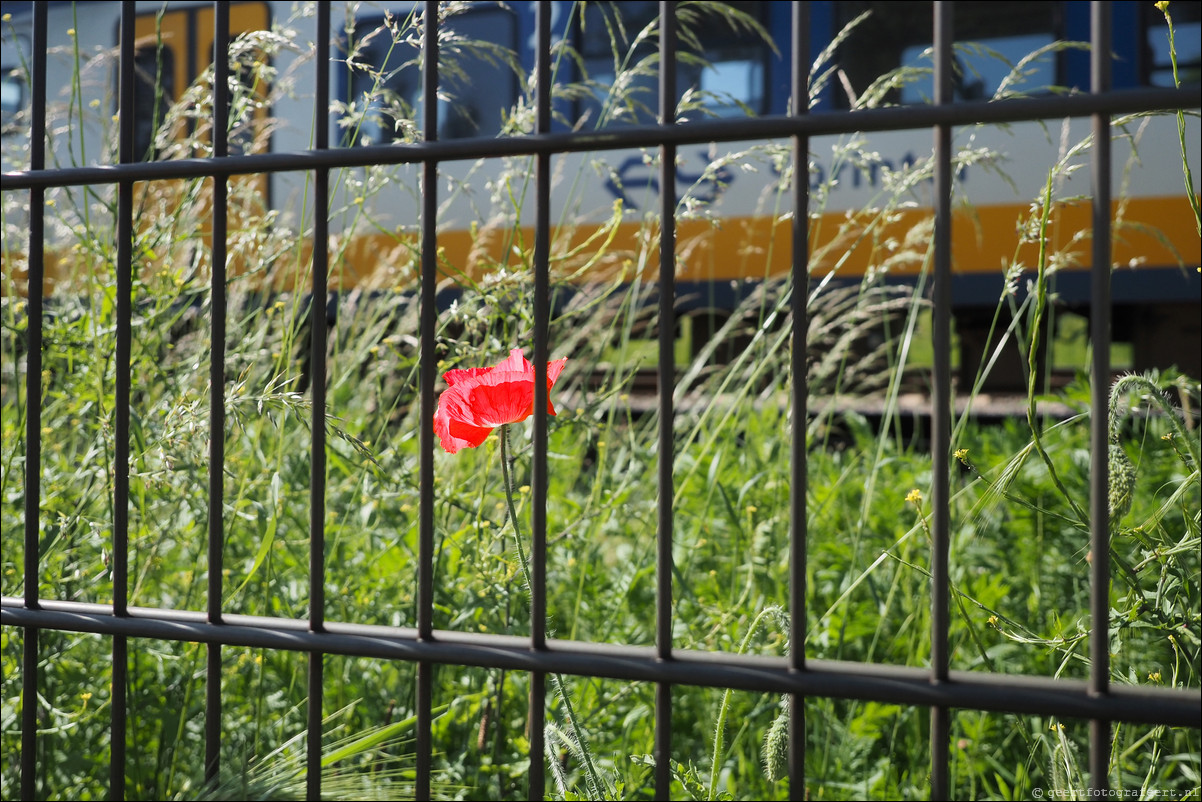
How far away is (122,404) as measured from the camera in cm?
118

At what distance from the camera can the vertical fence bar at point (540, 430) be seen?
3.24 ft

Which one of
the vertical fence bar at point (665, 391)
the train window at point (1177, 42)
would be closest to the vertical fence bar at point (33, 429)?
the vertical fence bar at point (665, 391)

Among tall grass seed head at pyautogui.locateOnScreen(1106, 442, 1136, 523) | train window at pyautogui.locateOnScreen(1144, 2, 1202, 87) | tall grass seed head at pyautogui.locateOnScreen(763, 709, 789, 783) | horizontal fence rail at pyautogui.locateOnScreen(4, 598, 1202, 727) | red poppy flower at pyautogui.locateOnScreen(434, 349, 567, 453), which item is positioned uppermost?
train window at pyautogui.locateOnScreen(1144, 2, 1202, 87)

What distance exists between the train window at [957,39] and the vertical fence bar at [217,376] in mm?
4841

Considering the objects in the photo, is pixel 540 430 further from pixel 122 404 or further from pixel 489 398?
pixel 122 404

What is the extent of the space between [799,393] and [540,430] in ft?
0.86

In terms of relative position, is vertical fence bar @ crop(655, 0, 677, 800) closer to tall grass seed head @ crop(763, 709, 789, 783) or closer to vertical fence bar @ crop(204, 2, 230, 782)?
tall grass seed head @ crop(763, 709, 789, 783)

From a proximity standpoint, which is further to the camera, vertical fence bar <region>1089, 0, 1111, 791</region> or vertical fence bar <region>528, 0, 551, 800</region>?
vertical fence bar <region>528, 0, 551, 800</region>

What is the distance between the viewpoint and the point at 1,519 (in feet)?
6.27

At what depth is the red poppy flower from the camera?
111 cm

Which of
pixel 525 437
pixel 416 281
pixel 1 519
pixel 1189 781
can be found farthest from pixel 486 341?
pixel 1189 781

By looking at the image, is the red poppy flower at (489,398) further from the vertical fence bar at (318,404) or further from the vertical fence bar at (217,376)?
the vertical fence bar at (217,376)

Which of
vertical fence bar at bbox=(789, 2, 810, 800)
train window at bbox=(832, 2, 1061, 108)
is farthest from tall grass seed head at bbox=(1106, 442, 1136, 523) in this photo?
train window at bbox=(832, 2, 1061, 108)

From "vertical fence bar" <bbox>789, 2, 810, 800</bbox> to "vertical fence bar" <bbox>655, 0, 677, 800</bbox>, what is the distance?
0.38ft
